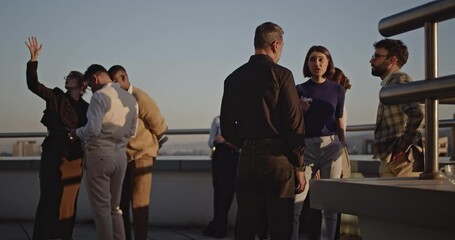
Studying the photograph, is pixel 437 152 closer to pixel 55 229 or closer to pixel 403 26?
pixel 403 26

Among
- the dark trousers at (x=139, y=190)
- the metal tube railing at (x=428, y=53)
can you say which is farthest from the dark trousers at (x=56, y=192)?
the metal tube railing at (x=428, y=53)

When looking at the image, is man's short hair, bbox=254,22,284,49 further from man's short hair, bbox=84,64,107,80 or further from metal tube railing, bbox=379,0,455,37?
metal tube railing, bbox=379,0,455,37

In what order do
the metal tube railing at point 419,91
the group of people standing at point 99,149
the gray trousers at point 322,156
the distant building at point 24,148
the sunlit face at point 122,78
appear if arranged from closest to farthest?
the metal tube railing at point 419,91
the gray trousers at point 322,156
the group of people standing at point 99,149
the sunlit face at point 122,78
the distant building at point 24,148

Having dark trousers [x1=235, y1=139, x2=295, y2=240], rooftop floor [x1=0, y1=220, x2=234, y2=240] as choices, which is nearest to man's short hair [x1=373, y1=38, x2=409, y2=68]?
dark trousers [x1=235, y1=139, x2=295, y2=240]

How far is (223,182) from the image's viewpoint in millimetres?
7309

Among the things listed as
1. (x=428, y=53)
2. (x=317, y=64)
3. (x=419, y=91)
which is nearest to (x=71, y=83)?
(x=317, y=64)

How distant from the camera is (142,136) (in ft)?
19.7

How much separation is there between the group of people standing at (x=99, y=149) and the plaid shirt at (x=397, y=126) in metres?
2.07

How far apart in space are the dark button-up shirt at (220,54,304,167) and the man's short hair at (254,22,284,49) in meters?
0.09

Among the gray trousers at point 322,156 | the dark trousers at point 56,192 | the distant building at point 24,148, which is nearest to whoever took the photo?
the gray trousers at point 322,156

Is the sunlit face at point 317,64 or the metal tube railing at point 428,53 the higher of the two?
the sunlit face at point 317,64

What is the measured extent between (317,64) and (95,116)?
1.61 m

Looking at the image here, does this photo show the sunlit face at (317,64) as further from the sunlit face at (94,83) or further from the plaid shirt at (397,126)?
the sunlit face at (94,83)

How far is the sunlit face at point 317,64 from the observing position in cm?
509
